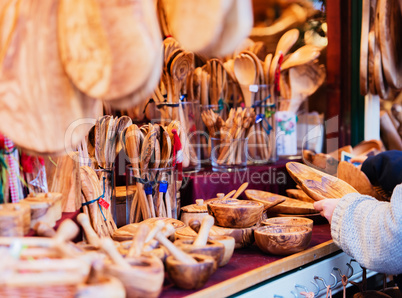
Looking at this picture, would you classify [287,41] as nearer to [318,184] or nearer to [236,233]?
[318,184]

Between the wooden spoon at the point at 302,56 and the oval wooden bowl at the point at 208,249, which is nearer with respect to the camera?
the oval wooden bowl at the point at 208,249

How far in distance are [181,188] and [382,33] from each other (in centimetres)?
122

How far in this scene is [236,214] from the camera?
1.13 m

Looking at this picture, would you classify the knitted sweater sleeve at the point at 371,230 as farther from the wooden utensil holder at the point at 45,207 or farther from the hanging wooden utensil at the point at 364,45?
the hanging wooden utensil at the point at 364,45

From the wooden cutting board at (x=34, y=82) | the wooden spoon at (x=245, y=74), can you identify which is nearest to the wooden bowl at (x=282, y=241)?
the wooden cutting board at (x=34, y=82)

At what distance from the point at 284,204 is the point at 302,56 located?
0.86m

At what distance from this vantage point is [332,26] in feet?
7.23

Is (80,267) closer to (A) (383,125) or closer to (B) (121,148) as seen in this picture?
(B) (121,148)

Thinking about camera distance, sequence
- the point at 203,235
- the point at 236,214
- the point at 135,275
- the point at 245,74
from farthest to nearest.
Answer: the point at 245,74, the point at 236,214, the point at 203,235, the point at 135,275

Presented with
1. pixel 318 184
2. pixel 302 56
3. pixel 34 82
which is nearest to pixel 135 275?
pixel 34 82

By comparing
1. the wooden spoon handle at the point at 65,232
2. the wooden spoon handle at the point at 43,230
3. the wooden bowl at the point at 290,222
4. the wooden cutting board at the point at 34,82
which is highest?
the wooden cutting board at the point at 34,82

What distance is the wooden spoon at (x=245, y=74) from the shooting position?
187cm

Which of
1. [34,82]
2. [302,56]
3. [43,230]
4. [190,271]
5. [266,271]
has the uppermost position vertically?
[302,56]

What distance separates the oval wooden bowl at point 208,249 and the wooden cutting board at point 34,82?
36cm
